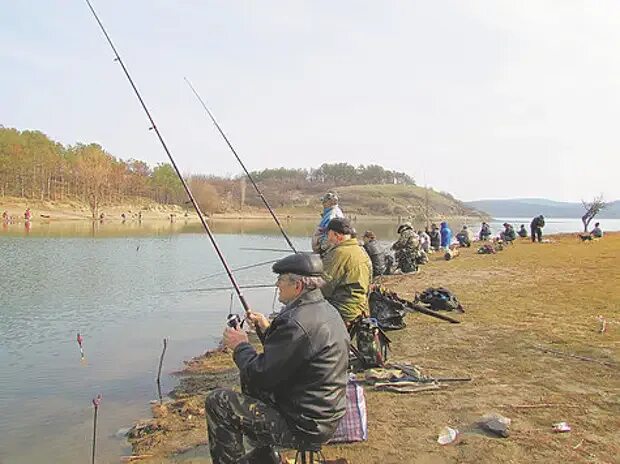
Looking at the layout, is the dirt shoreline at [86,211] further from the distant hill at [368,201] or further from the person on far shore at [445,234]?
the person on far shore at [445,234]

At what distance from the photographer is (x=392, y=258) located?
65.8ft

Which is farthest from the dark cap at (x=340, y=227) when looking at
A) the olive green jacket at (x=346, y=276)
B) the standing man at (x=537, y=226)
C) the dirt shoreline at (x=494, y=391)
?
the standing man at (x=537, y=226)

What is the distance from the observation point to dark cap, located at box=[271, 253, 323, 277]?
360 cm

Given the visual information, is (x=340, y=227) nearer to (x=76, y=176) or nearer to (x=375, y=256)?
(x=375, y=256)

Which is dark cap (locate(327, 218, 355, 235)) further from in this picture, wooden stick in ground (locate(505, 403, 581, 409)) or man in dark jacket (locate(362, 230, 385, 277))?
man in dark jacket (locate(362, 230, 385, 277))

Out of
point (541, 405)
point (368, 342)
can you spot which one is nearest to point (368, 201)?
point (368, 342)

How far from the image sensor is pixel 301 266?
3600 millimetres

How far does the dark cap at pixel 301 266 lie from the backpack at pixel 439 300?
8.01 m

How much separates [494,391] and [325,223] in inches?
118

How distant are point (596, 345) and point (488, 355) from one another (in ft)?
5.56

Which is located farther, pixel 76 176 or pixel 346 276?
pixel 76 176

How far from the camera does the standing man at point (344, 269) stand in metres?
6.41

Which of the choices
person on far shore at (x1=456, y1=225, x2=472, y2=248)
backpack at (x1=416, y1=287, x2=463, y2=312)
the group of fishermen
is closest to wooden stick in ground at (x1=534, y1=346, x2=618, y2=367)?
backpack at (x1=416, y1=287, x2=463, y2=312)

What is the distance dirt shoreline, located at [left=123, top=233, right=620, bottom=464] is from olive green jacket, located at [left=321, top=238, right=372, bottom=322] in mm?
1045
